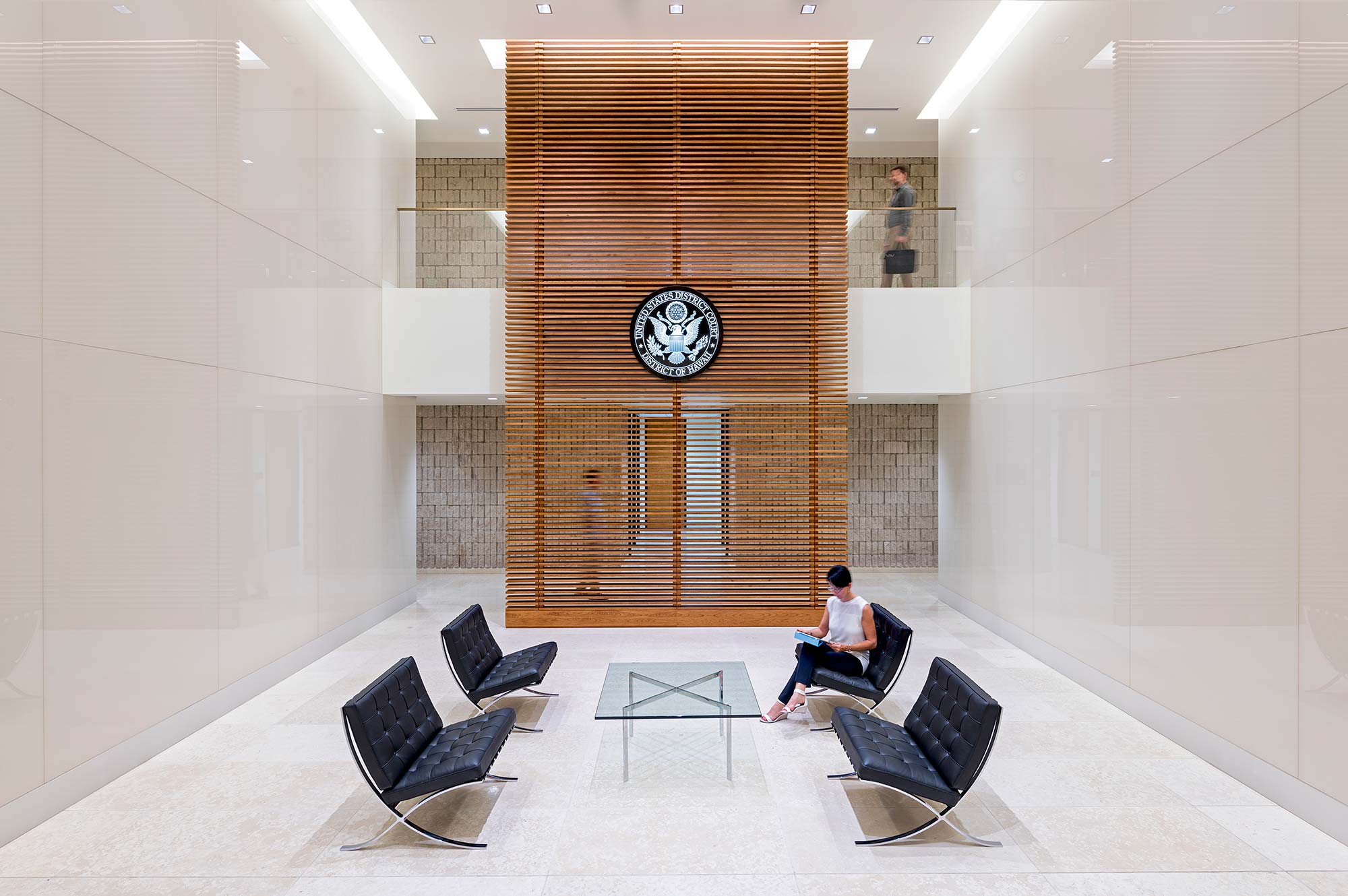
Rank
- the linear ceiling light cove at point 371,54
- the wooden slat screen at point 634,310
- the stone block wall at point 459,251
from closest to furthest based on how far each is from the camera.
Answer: the linear ceiling light cove at point 371,54 < the wooden slat screen at point 634,310 < the stone block wall at point 459,251

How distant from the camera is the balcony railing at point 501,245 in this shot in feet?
27.3

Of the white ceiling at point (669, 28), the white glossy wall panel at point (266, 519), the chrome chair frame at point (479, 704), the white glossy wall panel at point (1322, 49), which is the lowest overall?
the chrome chair frame at point (479, 704)

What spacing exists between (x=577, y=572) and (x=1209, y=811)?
19.3ft

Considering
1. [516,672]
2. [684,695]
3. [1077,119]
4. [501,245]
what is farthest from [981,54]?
[516,672]

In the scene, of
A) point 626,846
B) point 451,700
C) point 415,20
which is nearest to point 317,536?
point 451,700

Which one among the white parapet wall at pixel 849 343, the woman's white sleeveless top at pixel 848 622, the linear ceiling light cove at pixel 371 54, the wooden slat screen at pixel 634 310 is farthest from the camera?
the white parapet wall at pixel 849 343

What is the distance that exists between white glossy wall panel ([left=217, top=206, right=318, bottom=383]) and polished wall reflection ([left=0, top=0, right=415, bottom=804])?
0.02m

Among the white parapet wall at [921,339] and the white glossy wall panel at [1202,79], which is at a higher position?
the white glossy wall panel at [1202,79]

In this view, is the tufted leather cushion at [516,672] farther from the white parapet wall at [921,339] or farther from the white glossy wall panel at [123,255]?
the white parapet wall at [921,339]

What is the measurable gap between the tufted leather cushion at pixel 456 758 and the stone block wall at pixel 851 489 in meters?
7.82

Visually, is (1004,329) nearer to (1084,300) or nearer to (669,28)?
(1084,300)

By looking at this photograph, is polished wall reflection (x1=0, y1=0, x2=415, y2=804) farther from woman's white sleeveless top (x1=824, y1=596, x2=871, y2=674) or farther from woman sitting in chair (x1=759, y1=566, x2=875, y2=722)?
woman's white sleeveless top (x1=824, y1=596, x2=871, y2=674)

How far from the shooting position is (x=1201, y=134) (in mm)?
4648

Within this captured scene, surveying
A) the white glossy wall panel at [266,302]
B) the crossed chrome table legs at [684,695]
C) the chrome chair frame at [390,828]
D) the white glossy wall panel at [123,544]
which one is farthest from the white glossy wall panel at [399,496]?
the chrome chair frame at [390,828]
